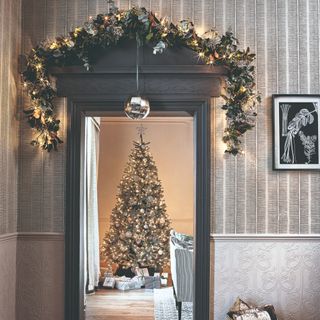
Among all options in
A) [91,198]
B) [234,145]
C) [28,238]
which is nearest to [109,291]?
[91,198]

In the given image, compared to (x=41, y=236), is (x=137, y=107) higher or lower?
higher

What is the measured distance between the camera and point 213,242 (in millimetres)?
3850

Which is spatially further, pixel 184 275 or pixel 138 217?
pixel 138 217

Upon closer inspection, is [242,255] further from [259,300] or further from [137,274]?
[137,274]

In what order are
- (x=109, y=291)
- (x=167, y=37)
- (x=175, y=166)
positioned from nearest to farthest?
(x=167, y=37), (x=109, y=291), (x=175, y=166)

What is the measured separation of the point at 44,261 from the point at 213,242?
1.36 m

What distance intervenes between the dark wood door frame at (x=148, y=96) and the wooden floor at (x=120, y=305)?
5.85 feet

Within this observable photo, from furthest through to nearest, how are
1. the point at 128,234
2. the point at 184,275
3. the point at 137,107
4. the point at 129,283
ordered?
the point at 128,234, the point at 129,283, the point at 184,275, the point at 137,107

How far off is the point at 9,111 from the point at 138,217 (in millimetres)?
3980

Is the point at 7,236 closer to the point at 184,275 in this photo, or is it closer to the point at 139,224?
the point at 184,275

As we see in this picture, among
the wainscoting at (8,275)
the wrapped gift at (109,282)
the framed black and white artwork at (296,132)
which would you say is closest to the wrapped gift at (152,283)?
the wrapped gift at (109,282)

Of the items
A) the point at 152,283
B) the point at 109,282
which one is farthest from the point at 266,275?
the point at 109,282

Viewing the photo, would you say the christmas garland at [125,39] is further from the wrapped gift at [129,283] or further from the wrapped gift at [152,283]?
the wrapped gift at [152,283]

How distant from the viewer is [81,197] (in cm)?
388
